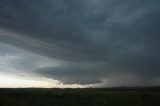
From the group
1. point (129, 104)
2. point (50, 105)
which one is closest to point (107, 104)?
point (129, 104)

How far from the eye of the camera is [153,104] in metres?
82.9

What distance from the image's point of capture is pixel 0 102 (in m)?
66.5

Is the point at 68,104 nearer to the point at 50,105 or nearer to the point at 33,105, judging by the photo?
the point at 50,105

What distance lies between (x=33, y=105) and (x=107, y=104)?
23.5m

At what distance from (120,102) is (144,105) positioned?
26.7 feet

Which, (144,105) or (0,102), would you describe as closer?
(0,102)

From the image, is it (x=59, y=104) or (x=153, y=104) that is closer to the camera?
(x=59, y=104)

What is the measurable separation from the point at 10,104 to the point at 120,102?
36742 mm

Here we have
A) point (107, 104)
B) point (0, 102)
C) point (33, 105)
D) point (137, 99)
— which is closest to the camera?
point (0, 102)

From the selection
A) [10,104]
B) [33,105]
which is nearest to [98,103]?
[33,105]

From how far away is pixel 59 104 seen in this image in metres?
77.2

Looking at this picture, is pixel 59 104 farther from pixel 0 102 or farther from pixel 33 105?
pixel 0 102

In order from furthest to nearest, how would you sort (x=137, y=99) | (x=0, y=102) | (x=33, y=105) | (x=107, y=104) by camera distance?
1. (x=137, y=99)
2. (x=107, y=104)
3. (x=33, y=105)
4. (x=0, y=102)

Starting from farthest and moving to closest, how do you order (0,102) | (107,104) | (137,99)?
(137,99) < (107,104) < (0,102)
